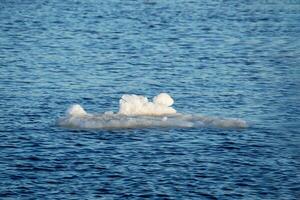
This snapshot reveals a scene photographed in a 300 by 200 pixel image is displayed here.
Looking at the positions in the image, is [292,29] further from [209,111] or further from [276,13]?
[209,111]

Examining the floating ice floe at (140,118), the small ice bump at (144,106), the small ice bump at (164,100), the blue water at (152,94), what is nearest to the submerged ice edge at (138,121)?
the floating ice floe at (140,118)

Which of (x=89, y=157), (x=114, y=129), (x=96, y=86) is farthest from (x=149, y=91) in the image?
(x=89, y=157)

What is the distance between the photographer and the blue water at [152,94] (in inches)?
1780

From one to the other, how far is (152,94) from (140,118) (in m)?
8.74

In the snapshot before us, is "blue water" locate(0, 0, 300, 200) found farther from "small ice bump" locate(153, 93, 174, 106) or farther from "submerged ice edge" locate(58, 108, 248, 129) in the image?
"small ice bump" locate(153, 93, 174, 106)

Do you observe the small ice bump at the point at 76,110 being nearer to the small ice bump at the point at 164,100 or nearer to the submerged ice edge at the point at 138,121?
the submerged ice edge at the point at 138,121

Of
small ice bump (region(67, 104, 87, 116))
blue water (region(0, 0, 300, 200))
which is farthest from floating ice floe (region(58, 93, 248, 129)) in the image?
blue water (region(0, 0, 300, 200))

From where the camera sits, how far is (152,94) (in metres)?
62.4

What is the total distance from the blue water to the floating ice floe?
0.67 m

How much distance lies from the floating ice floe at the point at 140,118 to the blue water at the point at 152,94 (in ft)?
2.18

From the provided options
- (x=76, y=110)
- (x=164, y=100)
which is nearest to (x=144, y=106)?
(x=164, y=100)

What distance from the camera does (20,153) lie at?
1937 inches

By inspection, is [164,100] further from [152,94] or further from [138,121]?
[152,94]

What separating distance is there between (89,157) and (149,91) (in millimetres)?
15448
